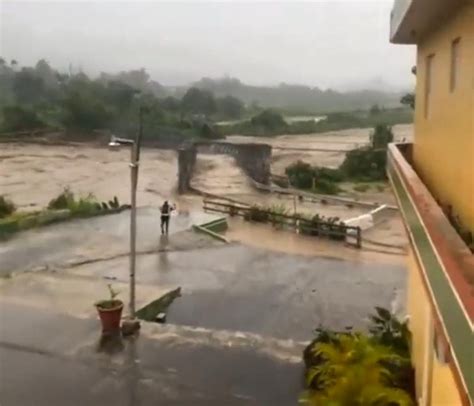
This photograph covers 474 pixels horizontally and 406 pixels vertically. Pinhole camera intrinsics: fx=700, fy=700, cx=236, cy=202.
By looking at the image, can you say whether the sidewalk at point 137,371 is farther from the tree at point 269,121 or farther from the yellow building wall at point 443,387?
the tree at point 269,121

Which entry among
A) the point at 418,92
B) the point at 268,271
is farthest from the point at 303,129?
the point at 418,92

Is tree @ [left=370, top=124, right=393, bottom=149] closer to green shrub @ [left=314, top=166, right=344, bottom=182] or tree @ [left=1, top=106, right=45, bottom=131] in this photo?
green shrub @ [left=314, top=166, right=344, bottom=182]

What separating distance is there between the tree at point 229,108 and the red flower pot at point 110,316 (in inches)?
5391

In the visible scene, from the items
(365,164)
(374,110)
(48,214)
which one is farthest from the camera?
(374,110)

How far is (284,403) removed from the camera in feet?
27.8

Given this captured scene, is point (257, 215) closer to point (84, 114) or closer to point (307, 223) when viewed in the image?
point (307, 223)

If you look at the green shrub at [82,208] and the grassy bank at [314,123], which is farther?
the grassy bank at [314,123]

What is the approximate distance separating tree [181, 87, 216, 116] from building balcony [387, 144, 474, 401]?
11868cm

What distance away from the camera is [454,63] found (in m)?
5.95

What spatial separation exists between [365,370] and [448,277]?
3.59 meters

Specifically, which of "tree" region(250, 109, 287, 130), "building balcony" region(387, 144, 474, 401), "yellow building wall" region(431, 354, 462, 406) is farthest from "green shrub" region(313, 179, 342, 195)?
"tree" region(250, 109, 287, 130)

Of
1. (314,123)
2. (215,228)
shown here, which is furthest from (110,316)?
(314,123)

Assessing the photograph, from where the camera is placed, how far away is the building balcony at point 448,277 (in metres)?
2.65

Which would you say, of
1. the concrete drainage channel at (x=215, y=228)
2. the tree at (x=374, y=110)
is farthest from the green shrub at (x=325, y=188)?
the tree at (x=374, y=110)
